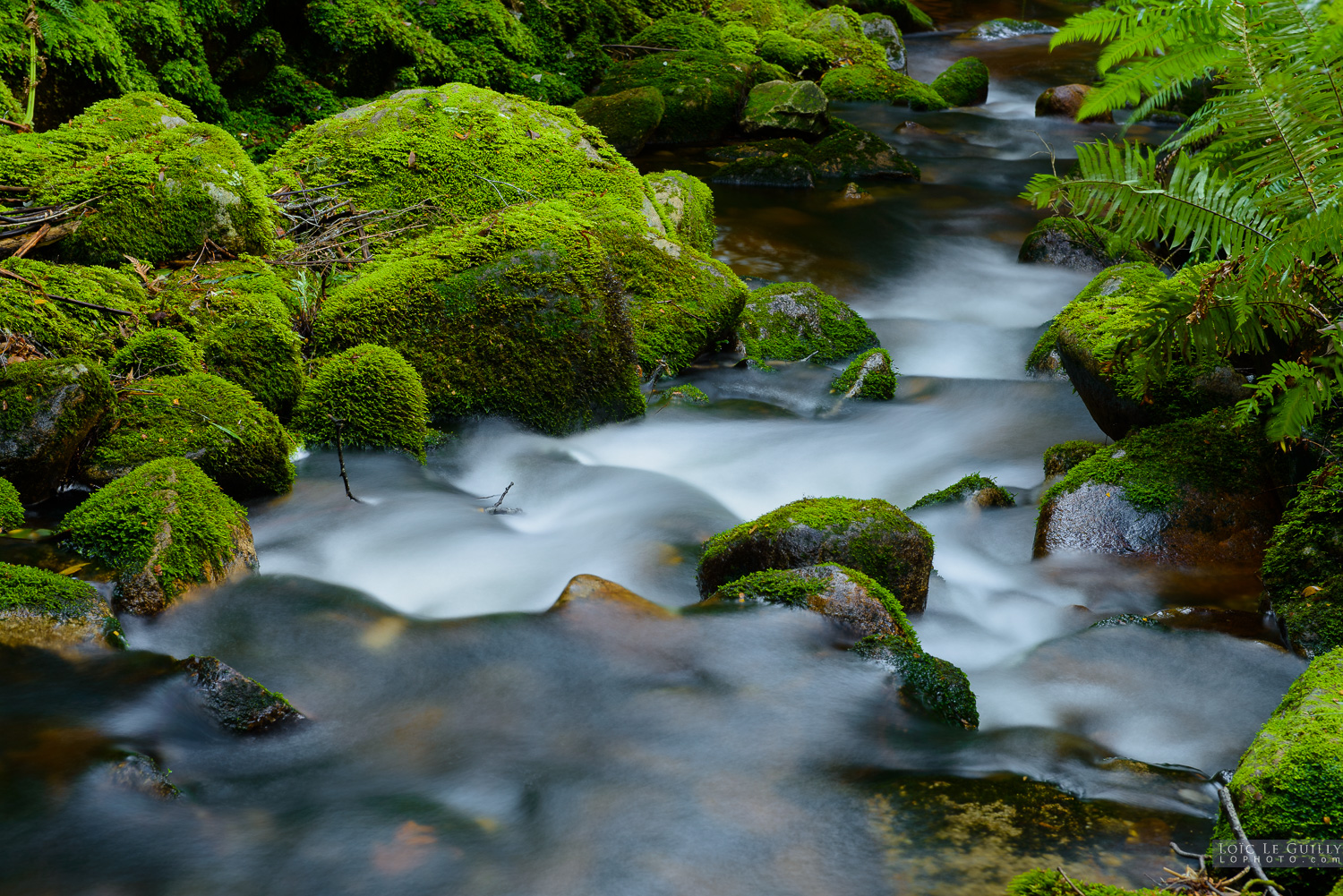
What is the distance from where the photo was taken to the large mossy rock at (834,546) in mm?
4027

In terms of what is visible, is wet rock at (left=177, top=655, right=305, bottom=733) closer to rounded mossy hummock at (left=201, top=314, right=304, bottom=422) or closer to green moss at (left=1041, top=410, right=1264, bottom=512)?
rounded mossy hummock at (left=201, top=314, right=304, bottom=422)

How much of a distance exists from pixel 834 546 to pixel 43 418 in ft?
10.9

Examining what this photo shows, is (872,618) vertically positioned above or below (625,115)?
below

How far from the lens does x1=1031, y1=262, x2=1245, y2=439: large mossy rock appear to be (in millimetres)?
4855

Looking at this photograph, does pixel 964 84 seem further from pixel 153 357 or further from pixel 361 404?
pixel 153 357

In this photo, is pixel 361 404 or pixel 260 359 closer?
pixel 260 359

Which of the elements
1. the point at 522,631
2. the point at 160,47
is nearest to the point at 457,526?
the point at 522,631

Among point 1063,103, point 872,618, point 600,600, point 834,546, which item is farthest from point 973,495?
point 1063,103

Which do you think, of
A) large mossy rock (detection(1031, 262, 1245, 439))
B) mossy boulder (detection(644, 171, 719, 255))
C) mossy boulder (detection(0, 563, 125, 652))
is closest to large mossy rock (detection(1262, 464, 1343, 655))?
large mossy rock (detection(1031, 262, 1245, 439))

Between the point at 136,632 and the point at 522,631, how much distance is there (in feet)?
4.59

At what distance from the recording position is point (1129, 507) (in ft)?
15.2

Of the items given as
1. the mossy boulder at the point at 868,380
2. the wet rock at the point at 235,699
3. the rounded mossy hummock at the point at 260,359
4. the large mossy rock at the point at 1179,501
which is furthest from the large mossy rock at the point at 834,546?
the mossy boulder at the point at 868,380

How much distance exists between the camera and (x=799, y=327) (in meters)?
7.62

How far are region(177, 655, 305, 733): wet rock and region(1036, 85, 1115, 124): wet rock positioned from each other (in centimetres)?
1520
